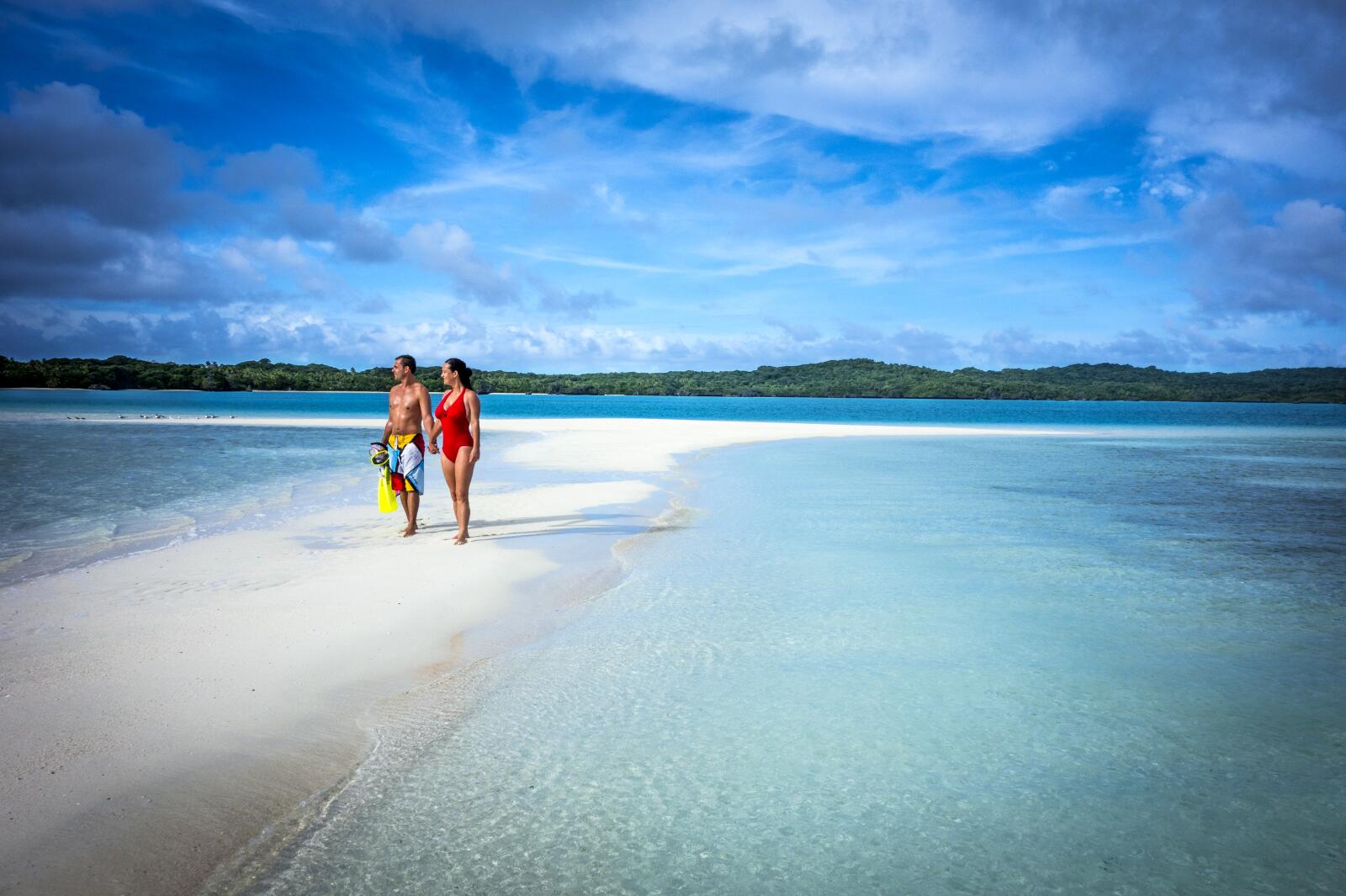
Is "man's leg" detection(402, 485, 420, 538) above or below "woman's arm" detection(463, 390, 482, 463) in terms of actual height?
below

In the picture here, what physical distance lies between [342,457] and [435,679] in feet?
63.1

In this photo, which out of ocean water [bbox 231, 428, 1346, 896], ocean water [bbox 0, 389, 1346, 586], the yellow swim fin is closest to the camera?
ocean water [bbox 231, 428, 1346, 896]

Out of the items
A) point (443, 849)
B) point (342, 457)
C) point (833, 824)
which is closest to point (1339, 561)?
point (833, 824)

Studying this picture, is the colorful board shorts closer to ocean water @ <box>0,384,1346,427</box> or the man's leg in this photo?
the man's leg

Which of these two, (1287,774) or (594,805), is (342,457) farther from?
(1287,774)

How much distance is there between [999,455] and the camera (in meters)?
26.6

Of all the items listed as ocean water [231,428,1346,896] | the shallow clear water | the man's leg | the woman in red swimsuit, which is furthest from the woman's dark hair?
the shallow clear water

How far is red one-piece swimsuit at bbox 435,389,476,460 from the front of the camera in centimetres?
998

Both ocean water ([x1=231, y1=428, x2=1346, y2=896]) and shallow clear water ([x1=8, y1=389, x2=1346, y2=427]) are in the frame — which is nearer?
ocean water ([x1=231, y1=428, x2=1346, y2=896])

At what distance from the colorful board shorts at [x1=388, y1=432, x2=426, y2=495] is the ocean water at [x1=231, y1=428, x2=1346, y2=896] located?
123 inches

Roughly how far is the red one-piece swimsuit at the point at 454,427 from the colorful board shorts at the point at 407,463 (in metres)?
0.41

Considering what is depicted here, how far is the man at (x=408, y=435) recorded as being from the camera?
33.4ft

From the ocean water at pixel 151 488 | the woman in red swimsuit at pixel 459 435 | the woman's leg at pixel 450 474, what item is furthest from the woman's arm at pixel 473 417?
the ocean water at pixel 151 488

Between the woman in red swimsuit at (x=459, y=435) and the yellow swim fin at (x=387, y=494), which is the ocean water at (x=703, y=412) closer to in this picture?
the yellow swim fin at (x=387, y=494)
